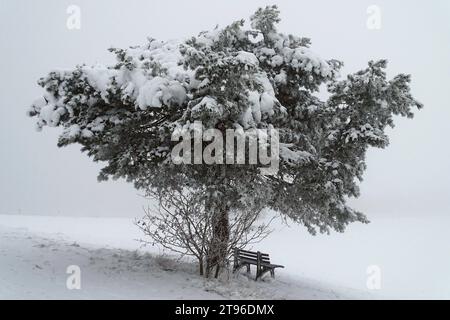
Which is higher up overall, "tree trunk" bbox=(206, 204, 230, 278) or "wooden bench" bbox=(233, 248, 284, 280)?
"tree trunk" bbox=(206, 204, 230, 278)

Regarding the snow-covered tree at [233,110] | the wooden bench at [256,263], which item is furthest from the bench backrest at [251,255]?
the snow-covered tree at [233,110]

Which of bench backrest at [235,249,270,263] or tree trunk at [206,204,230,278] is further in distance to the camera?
bench backrest at [235,249,270,263]

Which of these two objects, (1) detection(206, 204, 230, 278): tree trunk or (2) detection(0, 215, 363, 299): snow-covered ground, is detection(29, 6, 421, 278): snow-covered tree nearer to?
(1) detection(206, 204, 230, 278): tree trunk

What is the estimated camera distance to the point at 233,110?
317 inches

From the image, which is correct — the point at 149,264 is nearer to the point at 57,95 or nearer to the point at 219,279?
the point at 219,279

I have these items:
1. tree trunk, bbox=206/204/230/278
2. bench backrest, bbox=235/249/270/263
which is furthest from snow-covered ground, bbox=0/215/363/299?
bench backrest, bbox=235/249/270/263

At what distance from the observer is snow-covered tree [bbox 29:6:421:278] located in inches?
324

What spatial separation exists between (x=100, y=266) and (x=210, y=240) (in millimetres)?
2577

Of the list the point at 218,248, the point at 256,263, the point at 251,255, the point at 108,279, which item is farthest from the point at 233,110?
the point at 251,255

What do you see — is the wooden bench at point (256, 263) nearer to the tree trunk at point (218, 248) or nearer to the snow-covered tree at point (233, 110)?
the tree trunk at point (218, 248)

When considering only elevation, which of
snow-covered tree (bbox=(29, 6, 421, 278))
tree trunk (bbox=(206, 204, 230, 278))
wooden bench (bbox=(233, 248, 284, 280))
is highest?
snow-covered tree (bbox=(29, 6, 421, 278))

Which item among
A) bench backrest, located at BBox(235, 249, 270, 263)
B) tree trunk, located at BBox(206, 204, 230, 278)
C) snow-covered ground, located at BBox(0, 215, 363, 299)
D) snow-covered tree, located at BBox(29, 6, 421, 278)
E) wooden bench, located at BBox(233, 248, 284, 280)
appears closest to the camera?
snow-covered ground, located at BBox(0, 215, 363, 299)

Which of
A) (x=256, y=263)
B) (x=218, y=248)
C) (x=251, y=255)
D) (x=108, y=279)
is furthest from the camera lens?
(x=251, y=255)

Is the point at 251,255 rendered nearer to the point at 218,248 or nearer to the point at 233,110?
the point at 218,248
